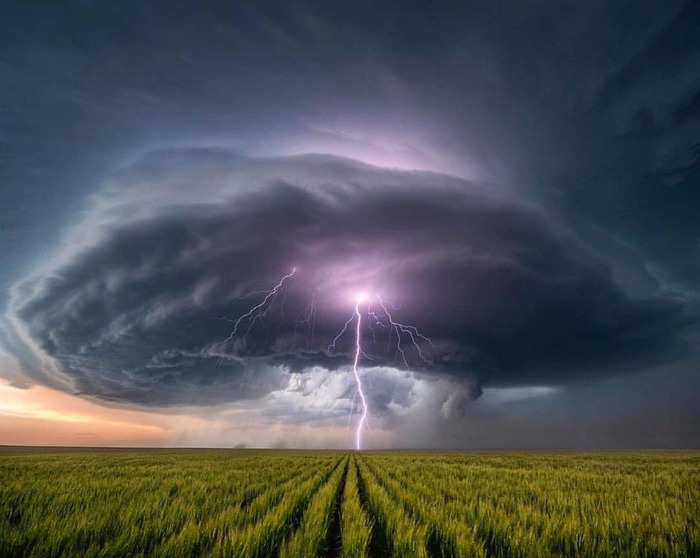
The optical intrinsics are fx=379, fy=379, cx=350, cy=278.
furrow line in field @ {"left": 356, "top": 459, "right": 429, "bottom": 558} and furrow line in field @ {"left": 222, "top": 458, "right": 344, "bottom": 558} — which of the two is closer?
furrow line in field @ {"left": 222, "top": 458, "right": 344, "bottom": 558}

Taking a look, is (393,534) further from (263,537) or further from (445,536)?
(263,537)

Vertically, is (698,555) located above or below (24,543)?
below

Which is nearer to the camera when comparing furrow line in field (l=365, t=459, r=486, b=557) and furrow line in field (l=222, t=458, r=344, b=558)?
furrow line in field (l=222, t=458, r=344, b=558)

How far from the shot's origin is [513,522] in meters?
5.80

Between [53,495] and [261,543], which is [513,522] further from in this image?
[53,495]

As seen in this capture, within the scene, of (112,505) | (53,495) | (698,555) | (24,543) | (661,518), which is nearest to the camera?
(24,543)

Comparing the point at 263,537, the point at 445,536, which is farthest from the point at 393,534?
the point at 263,537

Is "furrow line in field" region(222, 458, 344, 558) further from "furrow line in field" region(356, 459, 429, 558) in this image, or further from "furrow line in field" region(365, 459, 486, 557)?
"furrow line in field" region(365, 459, 486, 557)

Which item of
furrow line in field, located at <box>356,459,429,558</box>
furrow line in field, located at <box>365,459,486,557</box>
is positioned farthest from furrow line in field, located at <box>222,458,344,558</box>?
furrow line in field, located at <box>365,459,486,557</box>

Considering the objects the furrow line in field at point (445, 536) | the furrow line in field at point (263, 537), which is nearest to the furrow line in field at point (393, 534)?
the furrow line in field at point (445, 536)

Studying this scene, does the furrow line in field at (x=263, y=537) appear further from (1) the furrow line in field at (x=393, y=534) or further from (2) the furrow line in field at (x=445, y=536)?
(2) the furrow line in field at (x=445, y=536)

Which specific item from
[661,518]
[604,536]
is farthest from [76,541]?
[661,518]

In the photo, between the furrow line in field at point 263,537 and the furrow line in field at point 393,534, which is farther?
the furrow line in field at point 393,534

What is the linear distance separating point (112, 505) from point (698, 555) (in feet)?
29.3
